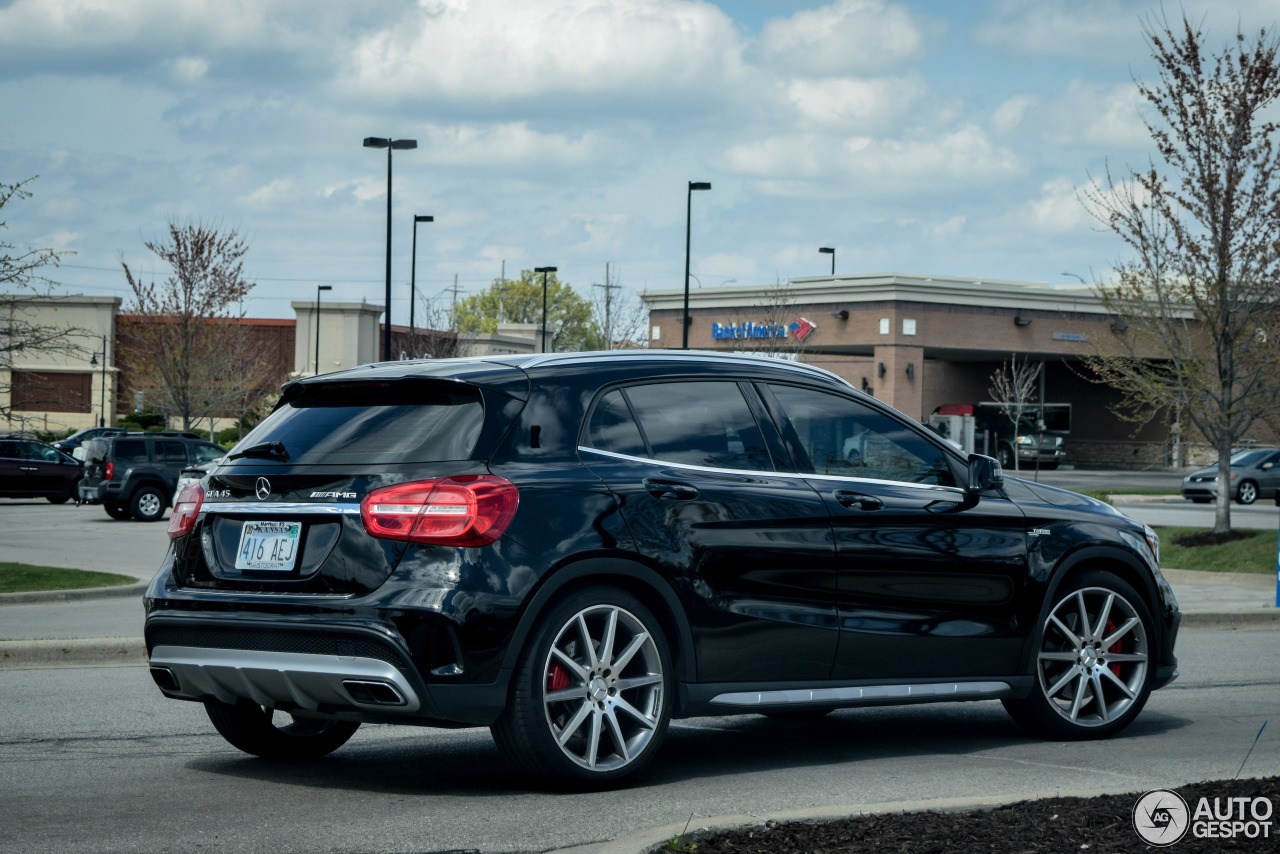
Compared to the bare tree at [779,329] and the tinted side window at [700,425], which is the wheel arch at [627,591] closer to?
the tinted side window at [700,425]

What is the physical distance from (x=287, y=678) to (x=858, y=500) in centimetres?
265

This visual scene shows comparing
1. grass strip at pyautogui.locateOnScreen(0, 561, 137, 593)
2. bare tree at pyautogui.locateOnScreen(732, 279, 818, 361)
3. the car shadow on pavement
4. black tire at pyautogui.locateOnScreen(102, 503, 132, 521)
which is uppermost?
bare tree at pyautogui.locateOnScreen(732, 279, 818, 361)

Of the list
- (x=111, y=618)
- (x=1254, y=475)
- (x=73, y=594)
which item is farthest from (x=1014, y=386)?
(x=111, y=618)

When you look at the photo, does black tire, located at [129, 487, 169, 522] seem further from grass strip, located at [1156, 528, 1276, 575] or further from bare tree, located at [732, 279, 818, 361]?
bare tree, located at [732, 279, 818, 361]

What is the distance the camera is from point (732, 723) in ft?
27.4

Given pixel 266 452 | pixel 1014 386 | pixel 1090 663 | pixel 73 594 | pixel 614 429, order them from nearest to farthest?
pixel 266 452
pixel 614 429
pixel 1090 663
pixel 73 594
pixel 1014 386

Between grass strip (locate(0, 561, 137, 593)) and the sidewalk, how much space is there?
1.17 ft

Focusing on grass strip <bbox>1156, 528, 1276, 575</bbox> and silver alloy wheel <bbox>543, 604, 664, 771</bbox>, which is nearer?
silver alloy wheel <bbox>543, 604, 664, 771</bbox>

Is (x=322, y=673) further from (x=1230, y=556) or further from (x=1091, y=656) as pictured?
(x=1230, y=556)

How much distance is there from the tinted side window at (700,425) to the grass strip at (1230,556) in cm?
1307

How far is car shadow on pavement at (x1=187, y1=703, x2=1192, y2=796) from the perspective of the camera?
6414 millimetres

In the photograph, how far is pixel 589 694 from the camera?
5922 millimetres

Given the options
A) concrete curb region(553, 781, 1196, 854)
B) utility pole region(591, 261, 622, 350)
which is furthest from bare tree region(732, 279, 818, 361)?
concrete curb region(553, 781, 1196, 854)

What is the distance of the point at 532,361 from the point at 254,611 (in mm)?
1516
